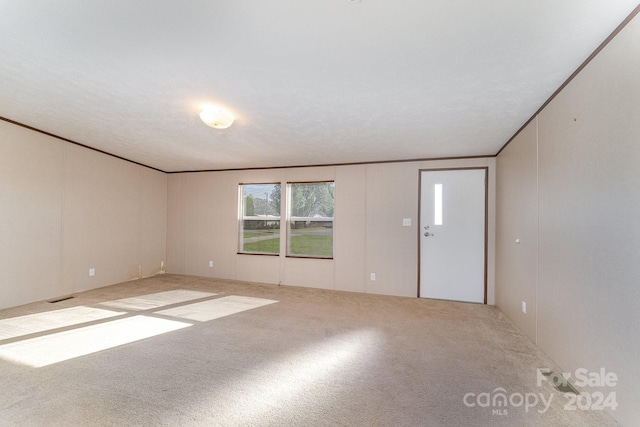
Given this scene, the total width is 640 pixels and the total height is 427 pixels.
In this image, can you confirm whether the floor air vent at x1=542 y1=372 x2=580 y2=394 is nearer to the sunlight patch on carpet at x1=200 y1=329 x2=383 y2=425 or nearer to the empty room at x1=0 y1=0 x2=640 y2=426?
the empty room at x1=0 y1=0 x2=640 y2=426

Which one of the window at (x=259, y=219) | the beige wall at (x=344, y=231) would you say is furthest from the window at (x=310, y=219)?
the window at (x=259, y=219)

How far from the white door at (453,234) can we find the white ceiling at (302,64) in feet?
2.49

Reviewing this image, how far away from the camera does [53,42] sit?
7.29 ft

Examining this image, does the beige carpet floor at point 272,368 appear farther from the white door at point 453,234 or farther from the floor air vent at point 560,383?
the white door at point 453,234

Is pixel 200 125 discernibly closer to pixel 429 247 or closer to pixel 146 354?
pixel 146 354

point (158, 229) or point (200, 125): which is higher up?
point (200, 125)

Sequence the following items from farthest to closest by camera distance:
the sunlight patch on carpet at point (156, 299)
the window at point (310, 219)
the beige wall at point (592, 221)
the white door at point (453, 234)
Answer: the window at point (310, 219) < the white door at point (453, 234) < the sunlight patch on carpet at point (156, 299) < the beige wall at point (592, 221)

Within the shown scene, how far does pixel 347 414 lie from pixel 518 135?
3.52m

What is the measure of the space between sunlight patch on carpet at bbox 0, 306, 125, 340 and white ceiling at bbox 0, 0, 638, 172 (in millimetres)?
2512

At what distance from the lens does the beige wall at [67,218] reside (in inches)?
159

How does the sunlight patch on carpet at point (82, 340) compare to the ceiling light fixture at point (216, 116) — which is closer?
the sunlight patch on carpet at point (82, 340)

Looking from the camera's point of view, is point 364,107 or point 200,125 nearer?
point 364,107

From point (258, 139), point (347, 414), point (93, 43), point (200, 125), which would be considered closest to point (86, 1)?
point (93, 43)

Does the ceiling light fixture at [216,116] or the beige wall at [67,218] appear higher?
the ceiling light fixture at [216,116]
